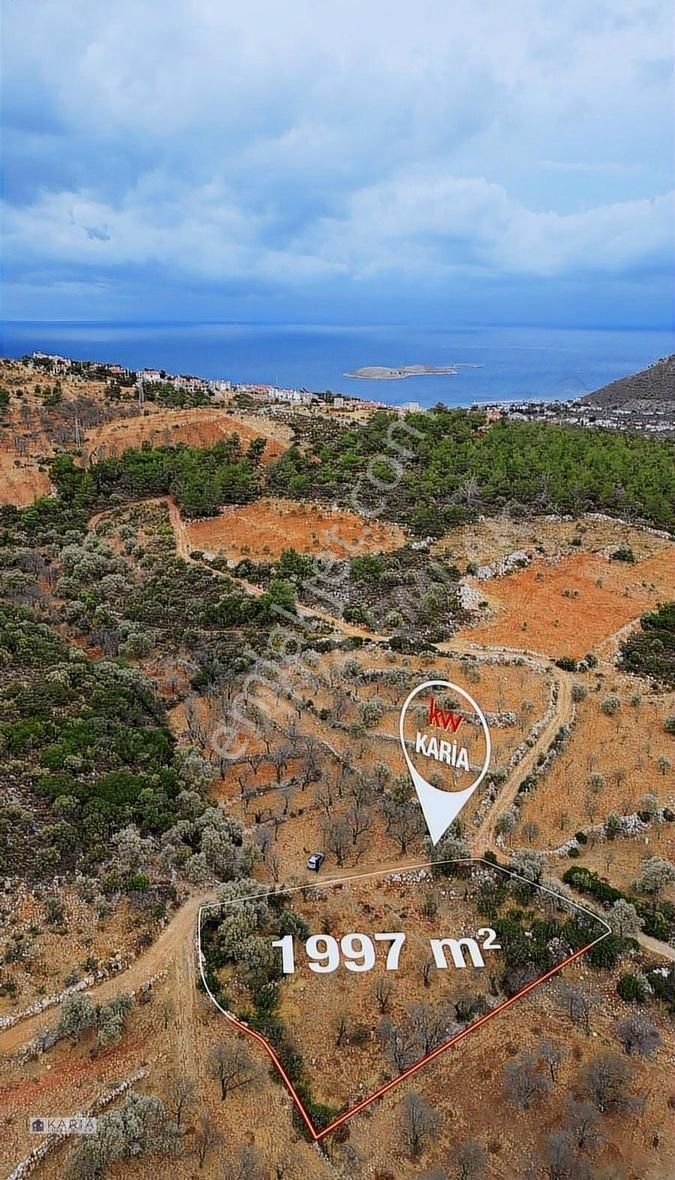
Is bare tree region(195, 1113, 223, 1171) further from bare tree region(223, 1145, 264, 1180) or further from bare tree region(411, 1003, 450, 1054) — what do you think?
bare tree region(411, 1003, 450, 1054)

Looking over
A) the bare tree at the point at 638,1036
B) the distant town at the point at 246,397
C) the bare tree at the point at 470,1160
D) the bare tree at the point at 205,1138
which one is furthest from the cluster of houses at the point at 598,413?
the bare tree at the point at 205,1138

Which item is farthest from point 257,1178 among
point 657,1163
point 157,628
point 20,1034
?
point 157,628

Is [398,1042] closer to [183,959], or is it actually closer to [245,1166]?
[245,1166]

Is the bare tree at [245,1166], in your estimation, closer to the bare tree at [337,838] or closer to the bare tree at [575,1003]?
the bare tree at [575,1003]

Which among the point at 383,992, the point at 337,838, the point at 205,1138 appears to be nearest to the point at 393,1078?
the point at 383,992

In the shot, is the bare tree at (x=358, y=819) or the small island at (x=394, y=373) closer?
the bare tree at (x=358, y=819)

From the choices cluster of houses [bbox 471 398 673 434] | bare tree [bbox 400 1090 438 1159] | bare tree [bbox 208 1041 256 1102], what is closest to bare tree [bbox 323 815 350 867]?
bare tree [bbox 208 1041 256 1102]

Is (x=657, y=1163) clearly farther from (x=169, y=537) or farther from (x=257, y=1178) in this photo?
(x=169, y=537)
